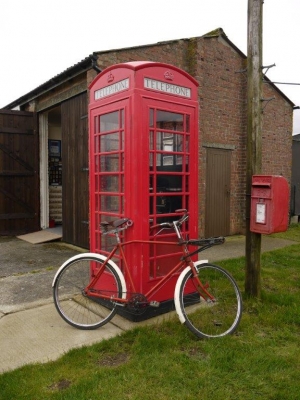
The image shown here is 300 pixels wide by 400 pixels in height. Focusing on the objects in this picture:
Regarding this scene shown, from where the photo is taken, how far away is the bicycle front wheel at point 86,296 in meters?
3.72

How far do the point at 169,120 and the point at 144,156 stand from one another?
0.60m

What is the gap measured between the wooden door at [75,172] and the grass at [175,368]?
435 centimetres

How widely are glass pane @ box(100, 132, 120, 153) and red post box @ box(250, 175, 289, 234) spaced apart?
1708 mm

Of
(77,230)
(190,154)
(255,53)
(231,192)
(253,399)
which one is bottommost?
(253,399)

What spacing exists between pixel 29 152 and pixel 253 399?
8.42 m

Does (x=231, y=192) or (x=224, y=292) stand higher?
(x=231, y=192)

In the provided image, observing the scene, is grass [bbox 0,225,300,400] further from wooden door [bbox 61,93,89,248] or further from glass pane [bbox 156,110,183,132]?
wooden door [bbox 61,93,89,248]

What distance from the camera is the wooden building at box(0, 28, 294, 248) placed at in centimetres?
776

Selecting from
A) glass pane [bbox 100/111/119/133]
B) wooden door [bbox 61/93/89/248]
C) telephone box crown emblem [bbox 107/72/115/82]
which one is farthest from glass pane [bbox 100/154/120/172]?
wooden door [bbox 61/93/89/248]

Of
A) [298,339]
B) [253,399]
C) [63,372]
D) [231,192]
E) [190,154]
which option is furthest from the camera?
[231,192]

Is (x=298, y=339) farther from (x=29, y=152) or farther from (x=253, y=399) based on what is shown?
(x=29, y=152)

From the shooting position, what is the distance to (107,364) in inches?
119

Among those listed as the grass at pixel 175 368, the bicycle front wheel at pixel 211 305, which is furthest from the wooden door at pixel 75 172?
the grass at pixel 175 368

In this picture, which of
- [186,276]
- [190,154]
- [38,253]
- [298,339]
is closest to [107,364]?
[186,276]
